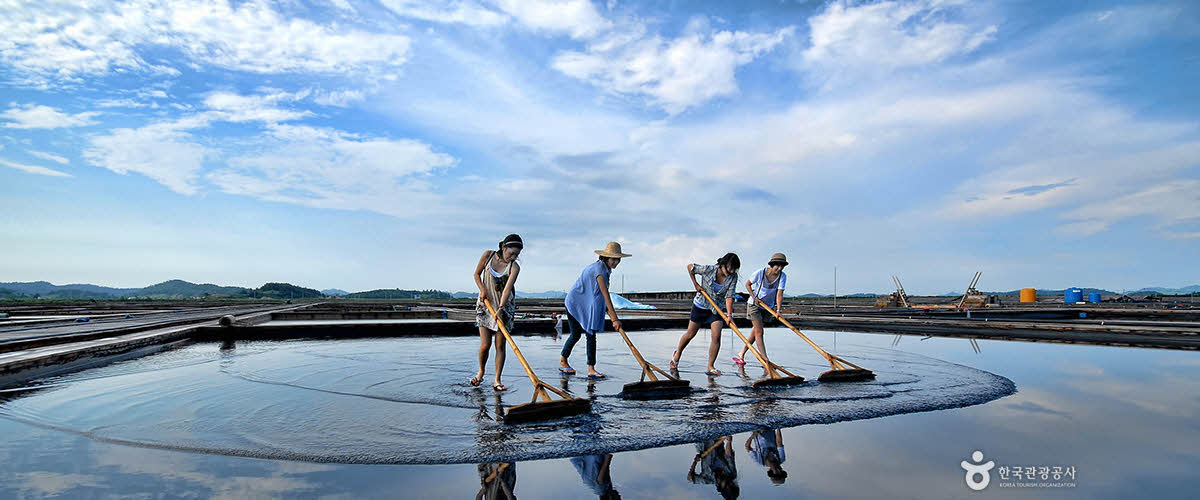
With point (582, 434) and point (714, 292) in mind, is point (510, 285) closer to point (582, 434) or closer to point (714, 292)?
point (582, 434)

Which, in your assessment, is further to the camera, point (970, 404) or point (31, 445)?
point (970, 404)

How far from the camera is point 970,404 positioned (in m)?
5.99

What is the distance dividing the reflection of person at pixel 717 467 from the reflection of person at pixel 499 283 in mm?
2979

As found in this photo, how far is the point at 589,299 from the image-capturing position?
7785 millimetres

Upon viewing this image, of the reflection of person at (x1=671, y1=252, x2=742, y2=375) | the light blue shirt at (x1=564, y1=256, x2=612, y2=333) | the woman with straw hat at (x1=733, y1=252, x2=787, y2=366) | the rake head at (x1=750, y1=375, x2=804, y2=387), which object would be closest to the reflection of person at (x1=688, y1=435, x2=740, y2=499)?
the rake head at (x1=750, y1=375, x2=804, y2=387)

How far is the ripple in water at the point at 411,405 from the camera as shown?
14.5 feet

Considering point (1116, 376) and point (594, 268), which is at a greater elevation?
point (594, 268)

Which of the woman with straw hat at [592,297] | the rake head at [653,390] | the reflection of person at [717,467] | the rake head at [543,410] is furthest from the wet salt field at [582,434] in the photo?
the woman with straw hat at [592,297]

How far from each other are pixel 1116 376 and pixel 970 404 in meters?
3.67

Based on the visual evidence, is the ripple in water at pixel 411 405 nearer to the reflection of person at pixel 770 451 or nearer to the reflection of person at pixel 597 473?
the reflection of person at pixel 597 473

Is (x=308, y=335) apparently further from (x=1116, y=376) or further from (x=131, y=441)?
(x=1116, y=376)

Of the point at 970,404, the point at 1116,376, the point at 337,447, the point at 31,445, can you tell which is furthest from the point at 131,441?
the point at 1116,376

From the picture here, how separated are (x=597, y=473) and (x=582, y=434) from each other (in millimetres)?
1024

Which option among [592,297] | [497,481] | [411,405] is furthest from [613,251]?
[497,481]
